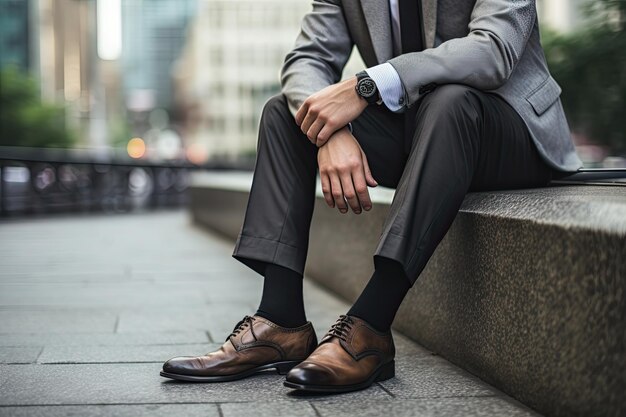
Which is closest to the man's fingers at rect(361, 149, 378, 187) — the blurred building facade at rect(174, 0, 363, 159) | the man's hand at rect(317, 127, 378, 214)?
the man's hand at rect(317, 127, 378, 214)

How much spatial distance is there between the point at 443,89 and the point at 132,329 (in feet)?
6.39

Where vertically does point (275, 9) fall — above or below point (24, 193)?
above

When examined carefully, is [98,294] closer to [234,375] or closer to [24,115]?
[234,375]

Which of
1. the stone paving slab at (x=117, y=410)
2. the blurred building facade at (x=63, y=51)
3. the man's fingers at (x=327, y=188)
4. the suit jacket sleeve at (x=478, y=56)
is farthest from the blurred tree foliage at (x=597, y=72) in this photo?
the blurred building facade at (x=63, y=51)

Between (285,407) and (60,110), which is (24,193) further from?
(60,110)

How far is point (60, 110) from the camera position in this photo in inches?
2133

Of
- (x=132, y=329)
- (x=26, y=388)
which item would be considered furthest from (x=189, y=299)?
(x=26, y=388)

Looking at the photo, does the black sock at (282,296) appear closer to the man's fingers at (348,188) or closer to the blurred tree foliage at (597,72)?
the man's fingers at (348,188)

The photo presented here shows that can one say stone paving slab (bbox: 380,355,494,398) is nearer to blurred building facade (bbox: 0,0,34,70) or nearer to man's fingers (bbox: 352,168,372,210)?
man's fingers (bbox: 352,168,372,210)

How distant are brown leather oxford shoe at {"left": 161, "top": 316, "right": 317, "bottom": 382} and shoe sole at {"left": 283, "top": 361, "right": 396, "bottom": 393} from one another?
23 cm

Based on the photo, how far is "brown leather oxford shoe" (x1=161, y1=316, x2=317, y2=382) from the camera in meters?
2.78

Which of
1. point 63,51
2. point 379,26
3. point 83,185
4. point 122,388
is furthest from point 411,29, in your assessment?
point 63,51

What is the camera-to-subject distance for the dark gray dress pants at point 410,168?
2527mm

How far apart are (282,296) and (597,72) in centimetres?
607
